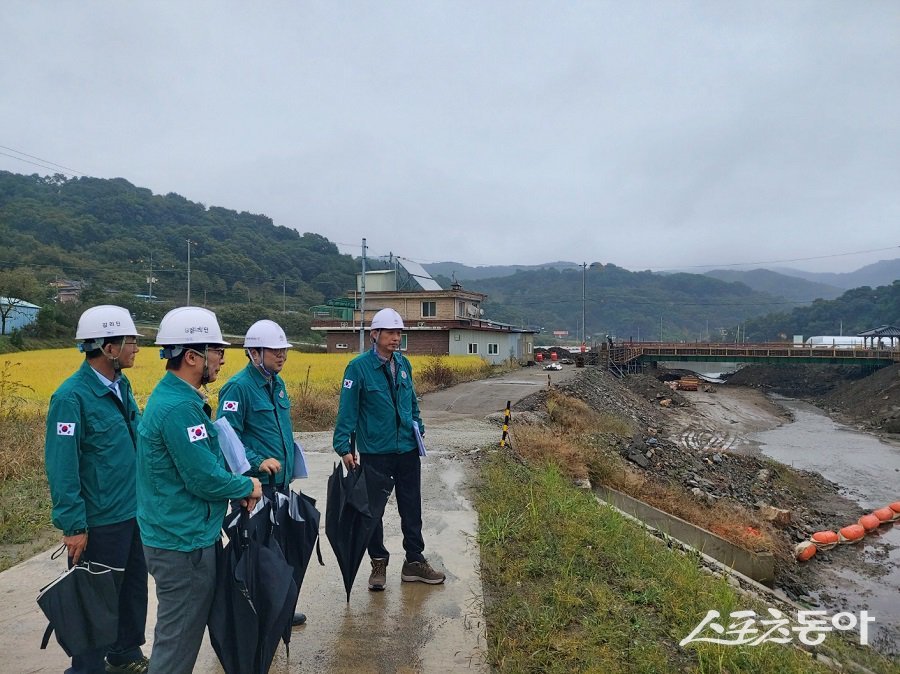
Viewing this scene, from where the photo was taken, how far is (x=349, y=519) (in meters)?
3.94

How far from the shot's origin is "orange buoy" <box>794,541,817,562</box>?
909 cm

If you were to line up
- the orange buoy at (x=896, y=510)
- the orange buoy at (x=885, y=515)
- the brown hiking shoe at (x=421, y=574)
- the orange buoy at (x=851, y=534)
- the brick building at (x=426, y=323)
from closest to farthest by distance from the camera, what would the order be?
the brown hiking shoe at (x=421, y=574), the orange buoy at (x=851, y=534), the orange buoy at (x=885, y=515), the orange buoy at (x=896, y=510), the brick building at (x=426, y=323)

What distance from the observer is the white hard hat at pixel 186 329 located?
2.51m

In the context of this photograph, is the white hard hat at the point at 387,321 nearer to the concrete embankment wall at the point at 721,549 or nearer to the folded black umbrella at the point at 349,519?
the folded black umbrella at the point at 349,519

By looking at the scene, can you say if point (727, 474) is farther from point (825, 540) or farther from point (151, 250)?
point (151, 250)

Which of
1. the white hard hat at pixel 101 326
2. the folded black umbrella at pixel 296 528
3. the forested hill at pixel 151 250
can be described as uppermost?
the forested hill at pixel 151 250

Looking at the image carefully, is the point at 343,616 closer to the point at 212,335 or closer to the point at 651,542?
the point at 212,335

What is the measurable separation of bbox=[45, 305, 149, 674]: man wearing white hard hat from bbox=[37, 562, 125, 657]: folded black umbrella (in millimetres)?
91

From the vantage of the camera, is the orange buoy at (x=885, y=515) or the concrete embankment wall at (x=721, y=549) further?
the orange buoy at (x=885, y=515)

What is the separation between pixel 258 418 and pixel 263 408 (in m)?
0.07

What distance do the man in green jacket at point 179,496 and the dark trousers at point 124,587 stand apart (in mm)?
668

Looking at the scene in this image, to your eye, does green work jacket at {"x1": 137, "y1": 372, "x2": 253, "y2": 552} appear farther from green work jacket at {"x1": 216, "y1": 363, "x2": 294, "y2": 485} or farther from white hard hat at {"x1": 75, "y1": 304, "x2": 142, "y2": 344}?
green work jacket at {"x1": 216, "y1": 363, "x2": 294, "y2": 485}

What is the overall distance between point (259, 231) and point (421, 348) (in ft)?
175

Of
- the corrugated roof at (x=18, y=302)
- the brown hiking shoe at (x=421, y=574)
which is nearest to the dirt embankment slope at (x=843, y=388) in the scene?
the brown hiking shoe at (x=421, y=574)
